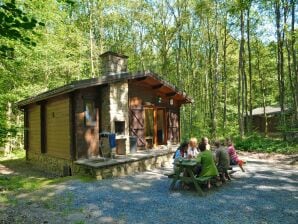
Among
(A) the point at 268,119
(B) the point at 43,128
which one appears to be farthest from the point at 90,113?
(A) the point at 268,119

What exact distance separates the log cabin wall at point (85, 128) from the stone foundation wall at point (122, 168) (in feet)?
2.29

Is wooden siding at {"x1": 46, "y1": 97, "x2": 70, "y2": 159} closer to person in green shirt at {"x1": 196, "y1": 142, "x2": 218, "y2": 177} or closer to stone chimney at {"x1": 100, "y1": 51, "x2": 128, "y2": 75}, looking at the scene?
stone chimney at {"x1": 100, "y1": 51, "x2": 128, "y2": 75}

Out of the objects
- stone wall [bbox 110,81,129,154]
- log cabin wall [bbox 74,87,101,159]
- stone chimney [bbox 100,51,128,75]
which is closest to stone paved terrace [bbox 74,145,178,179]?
log cabin wall [bbox 74,87,101,159]

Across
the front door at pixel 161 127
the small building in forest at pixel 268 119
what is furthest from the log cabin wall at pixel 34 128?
the small building in forest at pixel 268 119

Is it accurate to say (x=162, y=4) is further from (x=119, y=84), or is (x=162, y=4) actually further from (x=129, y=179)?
(x=129, y=179)

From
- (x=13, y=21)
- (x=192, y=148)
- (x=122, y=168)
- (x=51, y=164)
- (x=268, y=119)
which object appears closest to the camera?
(x=13, y=21)

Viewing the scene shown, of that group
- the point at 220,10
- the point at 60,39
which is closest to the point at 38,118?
the point at 60,39

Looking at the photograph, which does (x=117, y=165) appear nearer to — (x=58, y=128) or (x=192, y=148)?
(x=192, y=148)

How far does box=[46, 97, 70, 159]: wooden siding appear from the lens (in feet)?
35.3

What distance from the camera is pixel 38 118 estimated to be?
13.8 m

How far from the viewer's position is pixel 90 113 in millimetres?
11078

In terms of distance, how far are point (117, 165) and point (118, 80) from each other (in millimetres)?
3587

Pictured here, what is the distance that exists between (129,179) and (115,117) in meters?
3.14

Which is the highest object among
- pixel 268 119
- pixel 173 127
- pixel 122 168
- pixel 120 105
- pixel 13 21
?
pixel 13 21
